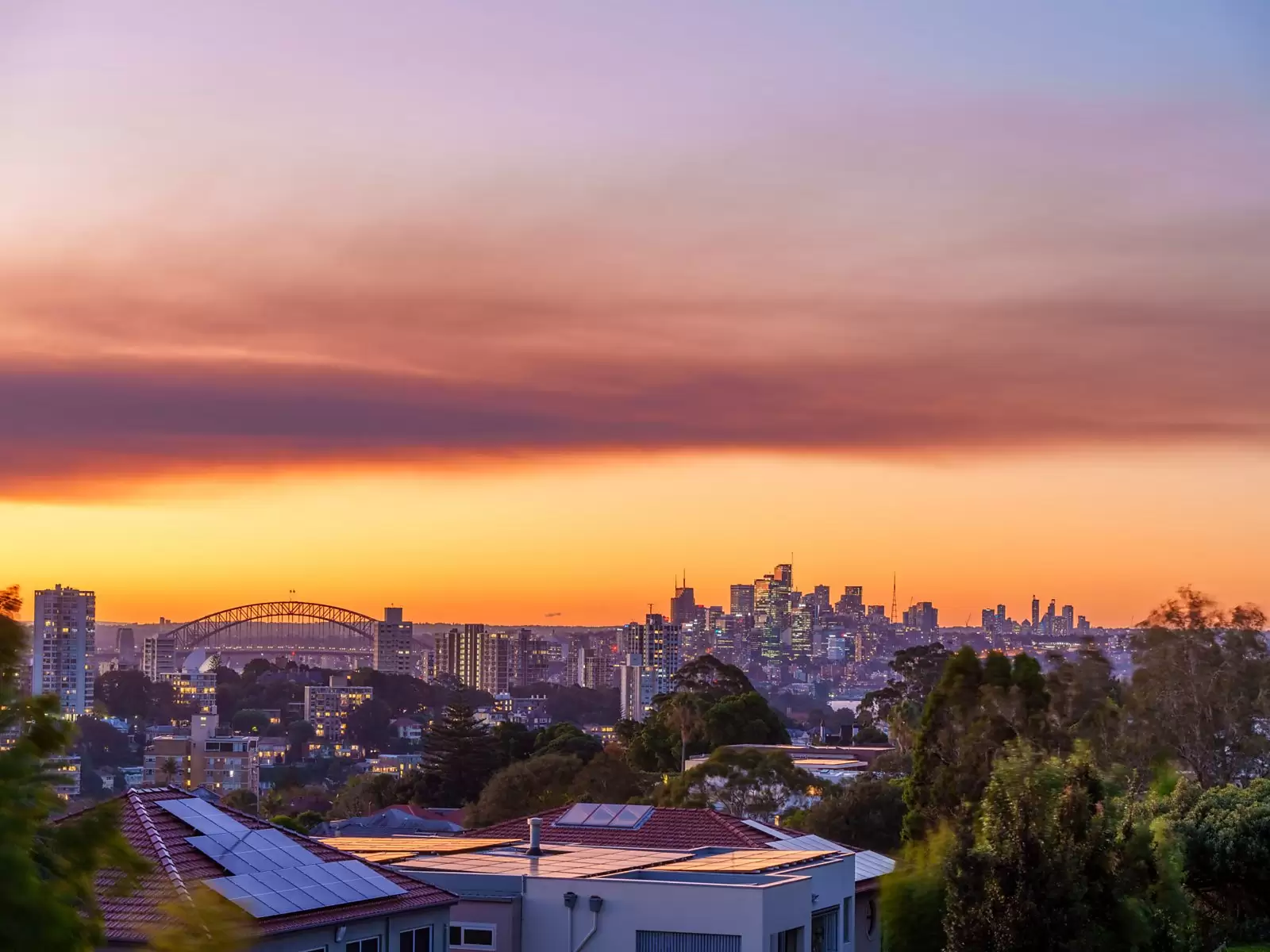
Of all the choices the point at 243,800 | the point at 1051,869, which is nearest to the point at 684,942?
the point at 1051,869

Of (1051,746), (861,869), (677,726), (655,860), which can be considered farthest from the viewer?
(677,726)

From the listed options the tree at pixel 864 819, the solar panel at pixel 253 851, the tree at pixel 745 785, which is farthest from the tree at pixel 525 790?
the solar panel at pixel 253 851

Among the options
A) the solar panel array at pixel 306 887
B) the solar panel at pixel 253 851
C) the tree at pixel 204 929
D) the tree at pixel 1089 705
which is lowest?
the solar panel array at pixel 306 887

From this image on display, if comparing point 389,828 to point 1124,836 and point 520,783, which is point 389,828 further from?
point 1124,836

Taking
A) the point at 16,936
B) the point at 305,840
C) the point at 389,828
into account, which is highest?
the point at 16,936

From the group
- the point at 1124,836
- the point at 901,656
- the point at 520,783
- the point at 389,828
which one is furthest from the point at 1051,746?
the point at 901,656

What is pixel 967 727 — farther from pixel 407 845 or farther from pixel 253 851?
pixel 253 851

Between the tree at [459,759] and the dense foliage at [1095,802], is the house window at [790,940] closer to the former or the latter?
the dense foliage at [1095,802]
